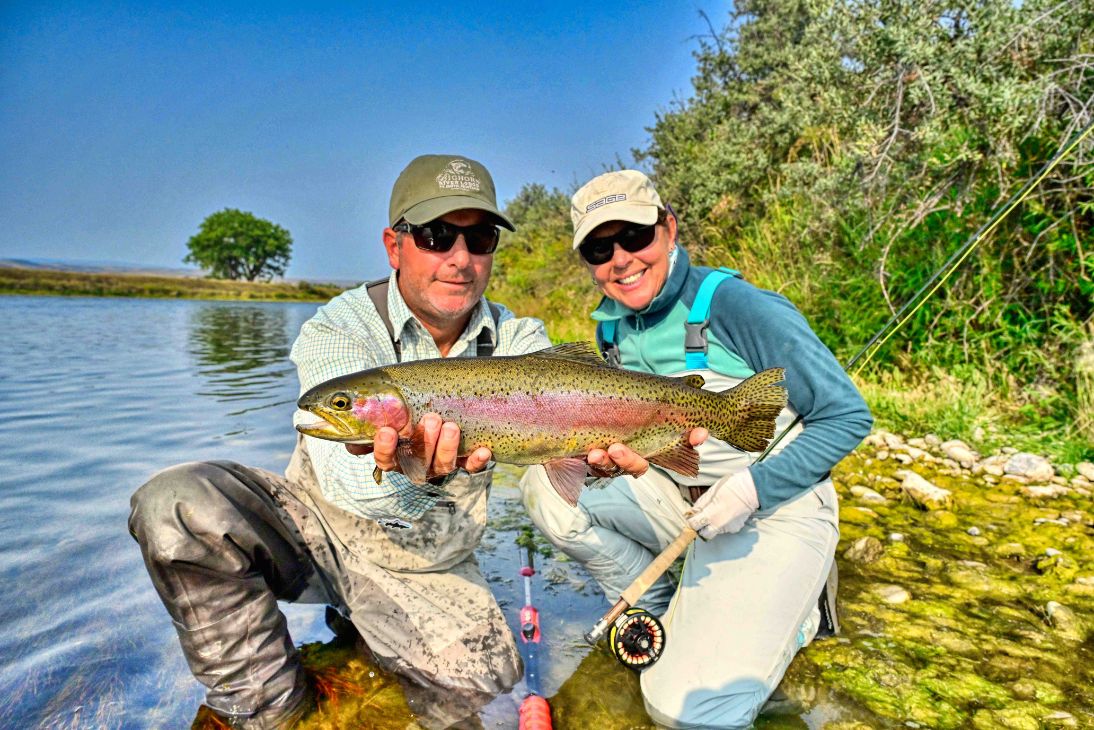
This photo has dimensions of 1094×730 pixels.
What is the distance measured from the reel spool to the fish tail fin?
1123 millimetres

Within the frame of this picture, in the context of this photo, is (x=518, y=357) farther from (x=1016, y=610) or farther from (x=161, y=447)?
(x=161, y=447)

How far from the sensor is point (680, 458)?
3.23 metres

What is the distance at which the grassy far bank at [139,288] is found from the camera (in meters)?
67.6

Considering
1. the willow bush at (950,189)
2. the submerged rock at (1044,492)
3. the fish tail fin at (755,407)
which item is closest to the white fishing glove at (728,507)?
the fish tail fin at (755,407)

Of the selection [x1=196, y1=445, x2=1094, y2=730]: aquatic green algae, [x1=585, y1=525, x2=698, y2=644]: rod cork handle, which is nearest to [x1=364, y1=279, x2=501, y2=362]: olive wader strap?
[x1=585, y1=525, x2=698, y2=644]: rod cork handle

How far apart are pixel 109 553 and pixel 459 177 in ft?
13.8

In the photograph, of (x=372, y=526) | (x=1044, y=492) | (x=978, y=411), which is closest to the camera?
(x=372, y=526)

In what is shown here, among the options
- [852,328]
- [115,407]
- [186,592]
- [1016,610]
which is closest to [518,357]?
[186,592]

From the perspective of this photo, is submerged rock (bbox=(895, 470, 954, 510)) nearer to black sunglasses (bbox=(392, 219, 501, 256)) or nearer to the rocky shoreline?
the rocky shoreline

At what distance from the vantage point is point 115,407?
10867 mm

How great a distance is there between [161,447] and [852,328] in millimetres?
8808

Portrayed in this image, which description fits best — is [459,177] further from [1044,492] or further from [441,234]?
[1044,492]

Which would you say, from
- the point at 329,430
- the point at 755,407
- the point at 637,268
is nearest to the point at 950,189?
the point at 637,268

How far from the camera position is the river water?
3.37 metres
